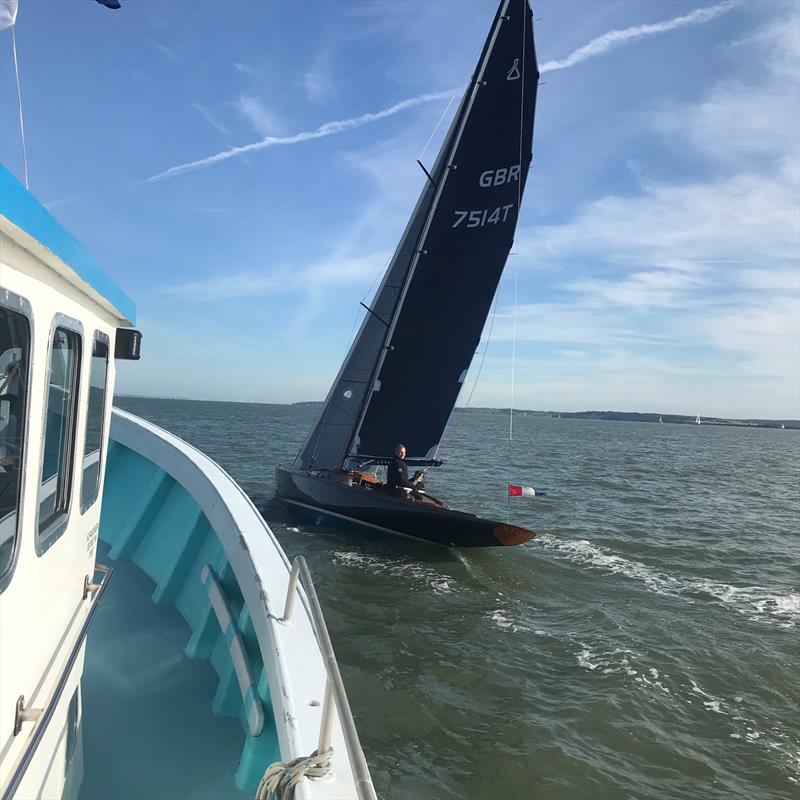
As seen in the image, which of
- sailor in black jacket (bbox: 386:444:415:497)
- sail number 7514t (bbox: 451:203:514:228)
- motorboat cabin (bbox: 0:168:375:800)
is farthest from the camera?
sail number 7514t (bbox: 451:203:514:228)

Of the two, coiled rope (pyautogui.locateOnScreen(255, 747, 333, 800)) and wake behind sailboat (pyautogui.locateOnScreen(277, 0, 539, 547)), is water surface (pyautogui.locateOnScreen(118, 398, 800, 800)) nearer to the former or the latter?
wake behind sailboat (pyautogui.locateOnScreen(277, 0, 539, 547))

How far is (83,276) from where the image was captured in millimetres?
2283

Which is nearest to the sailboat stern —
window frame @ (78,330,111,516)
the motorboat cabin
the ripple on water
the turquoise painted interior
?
the ripple on water

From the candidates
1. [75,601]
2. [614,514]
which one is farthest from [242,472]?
[75,601]

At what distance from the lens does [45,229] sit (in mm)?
1824

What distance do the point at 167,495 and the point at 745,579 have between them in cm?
1193

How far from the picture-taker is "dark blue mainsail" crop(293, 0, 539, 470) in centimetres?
1392

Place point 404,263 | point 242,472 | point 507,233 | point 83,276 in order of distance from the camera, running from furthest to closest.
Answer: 1. point 242,472
2. point 404,263
3. point 507,233
4. point 83,276

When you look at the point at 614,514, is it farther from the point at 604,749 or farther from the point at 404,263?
the point at 604,749

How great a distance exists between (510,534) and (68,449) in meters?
10.0

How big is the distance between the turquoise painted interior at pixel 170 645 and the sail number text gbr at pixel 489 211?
9.80m

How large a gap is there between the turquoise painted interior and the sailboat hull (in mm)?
6263

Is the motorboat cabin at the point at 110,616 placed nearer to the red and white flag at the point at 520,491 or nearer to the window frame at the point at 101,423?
the window frame at the point at 101,423

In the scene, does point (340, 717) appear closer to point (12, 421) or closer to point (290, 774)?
point (290, 774)
